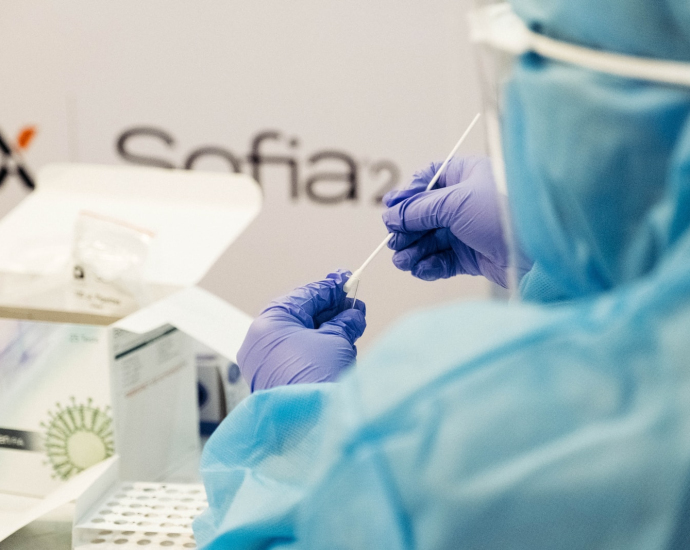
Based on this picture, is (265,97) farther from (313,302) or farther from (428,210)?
(313,302)

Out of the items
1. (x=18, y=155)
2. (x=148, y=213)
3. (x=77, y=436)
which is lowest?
(x=77, y=436)

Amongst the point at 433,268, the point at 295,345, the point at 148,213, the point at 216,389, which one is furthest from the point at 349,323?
the point at 148,213

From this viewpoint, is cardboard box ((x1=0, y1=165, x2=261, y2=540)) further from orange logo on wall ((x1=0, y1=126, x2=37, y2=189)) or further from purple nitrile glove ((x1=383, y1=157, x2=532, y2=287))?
orange logo on wall ((x1=0, y1=126, x2=37, y2=189))

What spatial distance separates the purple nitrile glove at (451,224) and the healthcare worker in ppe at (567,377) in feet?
1.76

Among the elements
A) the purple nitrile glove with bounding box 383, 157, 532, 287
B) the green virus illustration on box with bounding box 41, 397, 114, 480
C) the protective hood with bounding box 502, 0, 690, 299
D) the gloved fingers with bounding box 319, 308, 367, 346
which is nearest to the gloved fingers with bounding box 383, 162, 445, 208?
the purple nitrile glove with bounding box 383, 157, 532, 287

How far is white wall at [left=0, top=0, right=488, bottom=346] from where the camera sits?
1898mm

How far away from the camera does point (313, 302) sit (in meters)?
0.91

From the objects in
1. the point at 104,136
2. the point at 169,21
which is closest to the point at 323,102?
the point at 169,21

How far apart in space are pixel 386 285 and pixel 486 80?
1.53m

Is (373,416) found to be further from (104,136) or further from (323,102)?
(104,136)

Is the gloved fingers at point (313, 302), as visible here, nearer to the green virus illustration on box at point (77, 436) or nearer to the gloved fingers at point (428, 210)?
the gloved fingers at point (428, 210)

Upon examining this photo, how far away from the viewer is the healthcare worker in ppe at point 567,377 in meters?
0.32

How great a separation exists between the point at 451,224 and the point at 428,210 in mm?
40

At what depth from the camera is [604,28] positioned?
340mm
